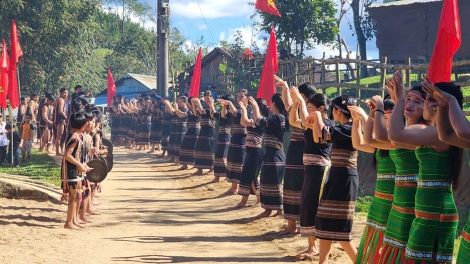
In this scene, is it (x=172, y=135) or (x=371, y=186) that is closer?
(x=371, y=186)

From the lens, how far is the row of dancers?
14.8 feet

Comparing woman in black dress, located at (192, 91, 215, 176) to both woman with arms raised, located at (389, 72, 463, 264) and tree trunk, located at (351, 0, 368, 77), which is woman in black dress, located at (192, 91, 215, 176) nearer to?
woman with arms raised, located at (389, 72, 463, 264)

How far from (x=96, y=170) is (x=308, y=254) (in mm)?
3817

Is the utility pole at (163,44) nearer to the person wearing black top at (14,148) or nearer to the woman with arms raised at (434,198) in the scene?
the person wearing black top at (14,148)

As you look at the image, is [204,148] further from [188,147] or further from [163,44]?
[163,44]

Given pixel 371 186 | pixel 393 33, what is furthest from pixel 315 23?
pixel 371 186

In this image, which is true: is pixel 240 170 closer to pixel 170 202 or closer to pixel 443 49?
pixel 170 202

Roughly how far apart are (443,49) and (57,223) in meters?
5.97

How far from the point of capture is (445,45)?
7570 millimetres

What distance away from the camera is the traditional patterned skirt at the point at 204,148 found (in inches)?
627

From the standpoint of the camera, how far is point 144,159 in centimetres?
2205

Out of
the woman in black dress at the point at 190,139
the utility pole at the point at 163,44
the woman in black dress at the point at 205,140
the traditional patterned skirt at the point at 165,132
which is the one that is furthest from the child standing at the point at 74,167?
the utility pole at the point at 163,44

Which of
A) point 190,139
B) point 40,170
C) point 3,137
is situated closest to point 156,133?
point 190,139

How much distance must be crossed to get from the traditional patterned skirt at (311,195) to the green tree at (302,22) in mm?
15883
